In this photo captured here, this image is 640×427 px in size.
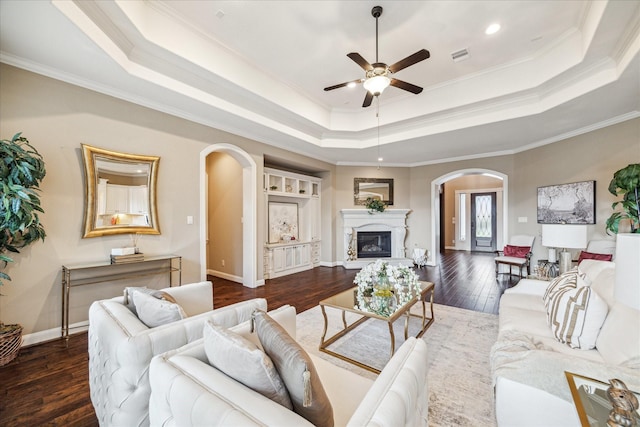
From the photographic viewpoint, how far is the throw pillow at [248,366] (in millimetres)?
→ 940

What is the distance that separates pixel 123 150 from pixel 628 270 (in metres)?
4.44

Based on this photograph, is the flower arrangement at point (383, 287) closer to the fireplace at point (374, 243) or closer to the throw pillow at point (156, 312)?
the throw pillow at point (156, 312)

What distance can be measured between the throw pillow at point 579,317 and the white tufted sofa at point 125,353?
228cm

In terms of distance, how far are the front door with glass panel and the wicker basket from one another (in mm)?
11439

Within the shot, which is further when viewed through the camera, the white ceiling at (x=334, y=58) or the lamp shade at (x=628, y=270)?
the white ceiling at (x=334, y=58)

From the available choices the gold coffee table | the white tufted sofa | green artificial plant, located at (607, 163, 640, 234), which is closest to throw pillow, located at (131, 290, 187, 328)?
the white tufted sofa

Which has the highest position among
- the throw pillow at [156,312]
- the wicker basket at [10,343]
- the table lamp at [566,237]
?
the table lamp at [566,237]

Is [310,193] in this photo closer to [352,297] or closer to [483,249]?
[352,297]

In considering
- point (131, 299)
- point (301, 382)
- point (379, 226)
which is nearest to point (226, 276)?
point (131, 299)

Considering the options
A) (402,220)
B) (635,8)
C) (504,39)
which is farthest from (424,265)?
(635,8)

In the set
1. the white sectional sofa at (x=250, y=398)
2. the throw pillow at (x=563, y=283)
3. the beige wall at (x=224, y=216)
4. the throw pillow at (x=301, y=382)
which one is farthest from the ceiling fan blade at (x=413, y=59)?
the beige wall at (x=224, y=216)

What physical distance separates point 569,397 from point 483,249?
992cm

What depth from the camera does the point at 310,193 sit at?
21.9ft

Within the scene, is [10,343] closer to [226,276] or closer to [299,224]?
[226,276]
